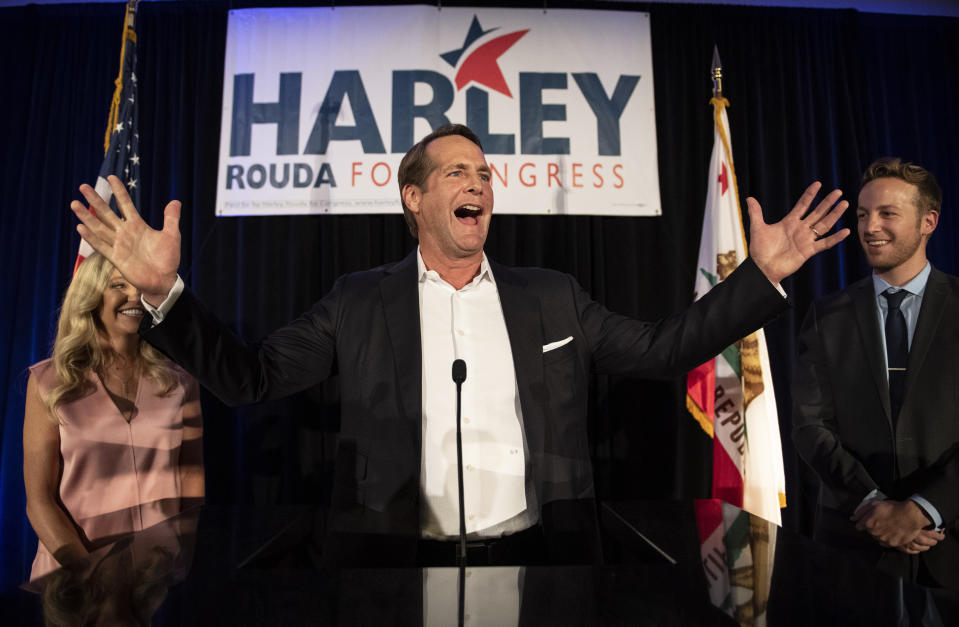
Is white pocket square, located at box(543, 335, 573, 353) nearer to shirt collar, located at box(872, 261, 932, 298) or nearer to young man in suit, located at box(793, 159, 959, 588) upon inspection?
young man in suit, located at box(793, 159, 959, 588)

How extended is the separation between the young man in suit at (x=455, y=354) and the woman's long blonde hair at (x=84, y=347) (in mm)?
856

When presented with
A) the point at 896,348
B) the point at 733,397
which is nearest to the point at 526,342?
the point at 896,348

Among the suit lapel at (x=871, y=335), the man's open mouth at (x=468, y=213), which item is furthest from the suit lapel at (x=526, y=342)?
the suit lapel at (x=871, y=335)

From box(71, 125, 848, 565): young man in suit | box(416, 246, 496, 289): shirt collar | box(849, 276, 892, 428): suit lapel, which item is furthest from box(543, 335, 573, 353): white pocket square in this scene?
box(849, 276, 892, 428): suit lapel

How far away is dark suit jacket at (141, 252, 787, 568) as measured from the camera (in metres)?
1.50

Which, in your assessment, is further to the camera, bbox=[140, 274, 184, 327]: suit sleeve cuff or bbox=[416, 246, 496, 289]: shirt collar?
bbox=[416, 246, 496, 289]: shirt collar

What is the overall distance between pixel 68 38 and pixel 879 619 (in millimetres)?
4698

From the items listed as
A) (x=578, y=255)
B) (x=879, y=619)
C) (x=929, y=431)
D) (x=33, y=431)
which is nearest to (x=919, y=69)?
(x=578, y=255)

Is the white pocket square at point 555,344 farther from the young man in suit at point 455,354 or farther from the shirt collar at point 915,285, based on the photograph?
the shirt collar at point 915,285

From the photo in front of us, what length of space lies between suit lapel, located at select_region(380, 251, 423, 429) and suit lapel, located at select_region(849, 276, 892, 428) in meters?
1.48

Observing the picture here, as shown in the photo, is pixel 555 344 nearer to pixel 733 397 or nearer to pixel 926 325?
pixel 926 325

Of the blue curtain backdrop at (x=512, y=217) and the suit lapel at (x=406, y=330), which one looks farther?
the blue curtain backdrop at (x=512, y=217)

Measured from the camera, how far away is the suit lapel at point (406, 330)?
65.2 inches

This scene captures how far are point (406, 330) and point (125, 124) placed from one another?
7.79 feet
